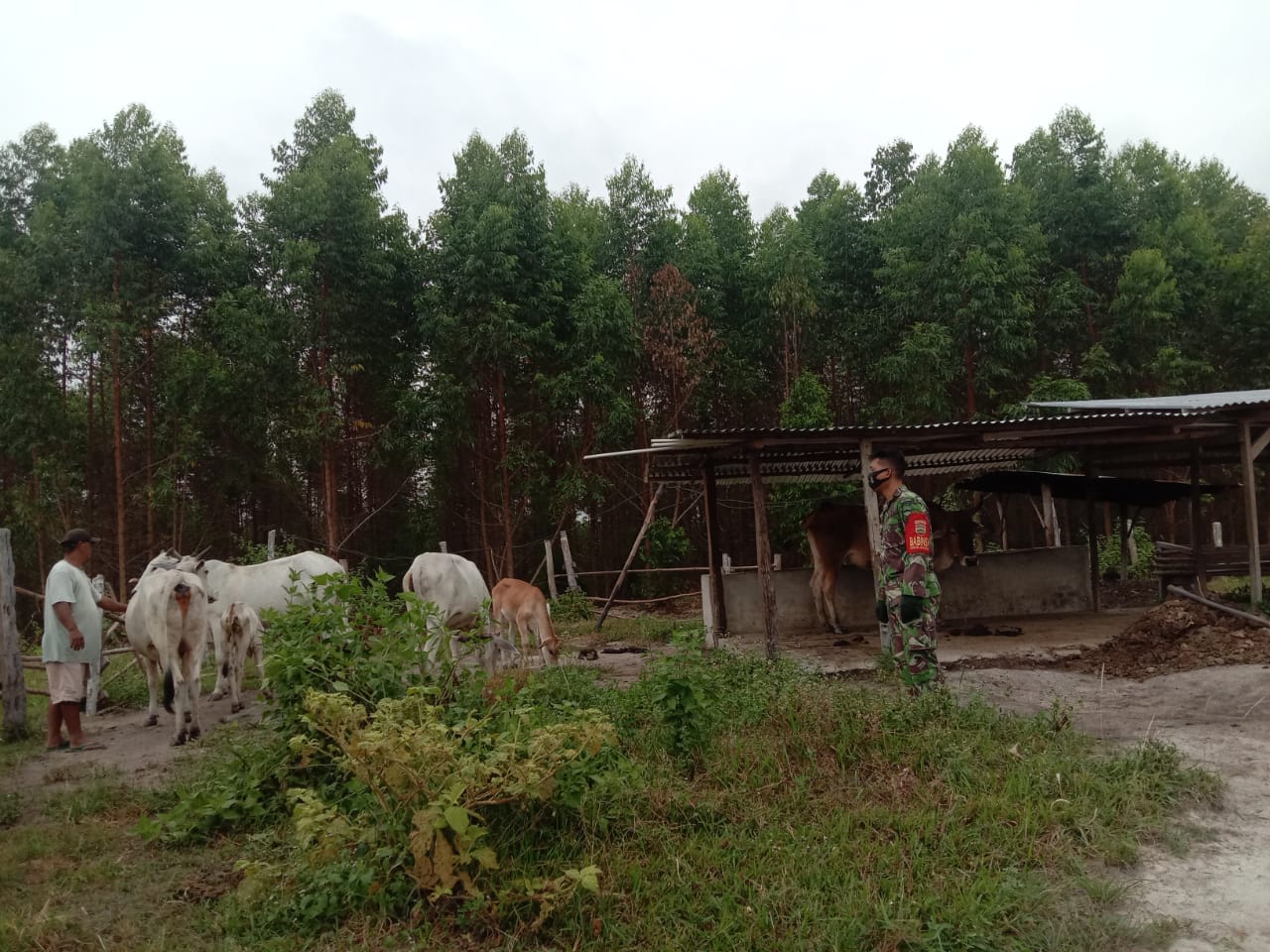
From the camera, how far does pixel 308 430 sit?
55.4ft

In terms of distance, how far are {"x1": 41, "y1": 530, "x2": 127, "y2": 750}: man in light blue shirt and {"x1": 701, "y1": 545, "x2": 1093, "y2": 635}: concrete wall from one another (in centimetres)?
764

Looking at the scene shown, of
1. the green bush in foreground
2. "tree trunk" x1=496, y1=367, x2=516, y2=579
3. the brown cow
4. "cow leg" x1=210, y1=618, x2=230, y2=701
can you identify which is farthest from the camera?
"tree trunk" x1=496, y1=367, x2=516, y2=579

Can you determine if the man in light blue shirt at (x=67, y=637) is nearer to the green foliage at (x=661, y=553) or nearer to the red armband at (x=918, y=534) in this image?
the red armband at (x=918, y=534)

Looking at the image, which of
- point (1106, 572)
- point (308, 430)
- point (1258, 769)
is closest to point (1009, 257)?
point (1106, 572)

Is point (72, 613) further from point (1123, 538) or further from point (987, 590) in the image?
point (1123, 538)

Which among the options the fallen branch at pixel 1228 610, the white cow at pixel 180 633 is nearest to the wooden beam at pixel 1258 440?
the fallen branch at pixel 1228 610

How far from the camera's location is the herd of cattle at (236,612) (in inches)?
283

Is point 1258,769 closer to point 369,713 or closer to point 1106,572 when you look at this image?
point 369,713

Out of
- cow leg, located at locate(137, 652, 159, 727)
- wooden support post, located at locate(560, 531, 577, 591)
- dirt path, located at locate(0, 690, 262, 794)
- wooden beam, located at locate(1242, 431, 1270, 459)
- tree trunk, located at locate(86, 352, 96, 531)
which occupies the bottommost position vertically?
dirt path, located at locate(0, 690, 262, 794)

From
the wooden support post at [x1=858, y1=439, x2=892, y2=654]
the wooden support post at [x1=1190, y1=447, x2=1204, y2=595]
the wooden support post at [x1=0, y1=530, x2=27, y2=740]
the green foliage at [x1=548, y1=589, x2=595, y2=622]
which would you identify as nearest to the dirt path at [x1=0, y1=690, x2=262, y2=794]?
the wooden support post at [x1=0, y1=530, x2=27, y2=740]

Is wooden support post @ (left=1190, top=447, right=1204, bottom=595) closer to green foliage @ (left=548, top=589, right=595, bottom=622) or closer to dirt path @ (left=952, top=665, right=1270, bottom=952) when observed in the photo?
dirt path @ (left=952, top=665, right=1270, bottom=952)

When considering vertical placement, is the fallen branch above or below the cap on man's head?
below

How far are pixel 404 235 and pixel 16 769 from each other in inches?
564

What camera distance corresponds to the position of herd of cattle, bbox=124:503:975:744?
720 cm
